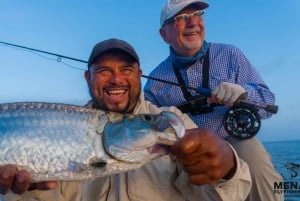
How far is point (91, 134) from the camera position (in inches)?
108

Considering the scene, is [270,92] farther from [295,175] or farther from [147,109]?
[295,175]

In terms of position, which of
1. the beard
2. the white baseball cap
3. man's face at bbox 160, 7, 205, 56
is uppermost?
the white baseball cap

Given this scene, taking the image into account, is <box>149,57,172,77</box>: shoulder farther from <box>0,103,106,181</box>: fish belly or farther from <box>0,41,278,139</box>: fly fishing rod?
<box>0,103,106,181</box>: fish belly

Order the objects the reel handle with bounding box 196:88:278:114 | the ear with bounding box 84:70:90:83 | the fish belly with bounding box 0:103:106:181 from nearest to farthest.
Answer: the fish belly with bounding box 0:103:106:181 → the ear with bounding box 84:70:90:83 → the reel handle with bounding box 196:88:278:114

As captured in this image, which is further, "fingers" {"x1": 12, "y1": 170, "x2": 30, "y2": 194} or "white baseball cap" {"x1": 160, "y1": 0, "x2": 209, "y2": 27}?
"white baseball cap" {"x1": 160, "y1": 0, "x2": 209, "y2": 27}

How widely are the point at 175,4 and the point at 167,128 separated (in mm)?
3014

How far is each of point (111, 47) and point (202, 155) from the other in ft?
5.80

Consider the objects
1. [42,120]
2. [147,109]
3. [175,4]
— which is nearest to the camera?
[42,120]

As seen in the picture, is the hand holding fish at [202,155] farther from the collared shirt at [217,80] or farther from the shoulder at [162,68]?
the shoulder at [162,68]

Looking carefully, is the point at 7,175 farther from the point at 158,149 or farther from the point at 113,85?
the point at 113,85

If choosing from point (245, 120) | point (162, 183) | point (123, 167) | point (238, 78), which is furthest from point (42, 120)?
point (238, 78)

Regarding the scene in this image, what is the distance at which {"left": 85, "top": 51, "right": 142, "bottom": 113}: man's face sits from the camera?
13.3 ft

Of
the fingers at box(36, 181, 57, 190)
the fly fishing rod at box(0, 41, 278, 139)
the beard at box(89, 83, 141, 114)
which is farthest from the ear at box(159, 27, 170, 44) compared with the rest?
the fingers at box(36, 181, 57, 190)

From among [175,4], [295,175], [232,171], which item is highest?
[175,4]
